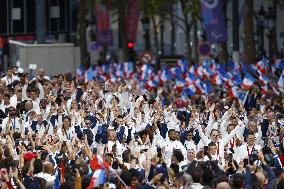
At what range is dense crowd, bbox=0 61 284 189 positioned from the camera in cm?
1780

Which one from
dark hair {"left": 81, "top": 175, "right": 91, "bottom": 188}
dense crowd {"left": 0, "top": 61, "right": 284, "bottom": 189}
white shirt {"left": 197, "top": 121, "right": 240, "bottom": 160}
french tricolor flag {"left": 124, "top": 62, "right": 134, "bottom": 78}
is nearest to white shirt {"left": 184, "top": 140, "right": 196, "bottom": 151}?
dense crowd {"left": 0, "top": 61, "right": 284, "bottom": 189}

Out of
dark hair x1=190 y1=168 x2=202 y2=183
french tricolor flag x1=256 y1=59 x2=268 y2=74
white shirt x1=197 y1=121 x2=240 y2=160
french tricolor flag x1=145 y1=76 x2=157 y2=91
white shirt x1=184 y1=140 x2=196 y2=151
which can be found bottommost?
french tricolor flag x1=145 y1=76 x2=157 y2=91

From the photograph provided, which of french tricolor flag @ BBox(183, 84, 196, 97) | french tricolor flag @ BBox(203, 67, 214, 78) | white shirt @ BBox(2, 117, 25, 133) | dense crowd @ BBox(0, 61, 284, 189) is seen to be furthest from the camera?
french tricolor flag @ BBox(203, 67, 214, 78)

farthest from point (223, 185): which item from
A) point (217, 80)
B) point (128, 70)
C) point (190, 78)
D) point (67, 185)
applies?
point (128, 70)

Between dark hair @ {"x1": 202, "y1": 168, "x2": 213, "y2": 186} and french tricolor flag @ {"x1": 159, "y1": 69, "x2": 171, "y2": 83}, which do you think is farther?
french tricolor flag @ {"x1": 159, "y1": 69, "x2": 171, "y2": 83}

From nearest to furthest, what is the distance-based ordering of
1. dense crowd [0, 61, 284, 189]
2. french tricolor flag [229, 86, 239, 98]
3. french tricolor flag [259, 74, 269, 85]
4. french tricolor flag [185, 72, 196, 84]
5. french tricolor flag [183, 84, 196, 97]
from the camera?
dense crowd [0, 61, 284, 189] < french tricolor flag [229, 86, 239, 98] < french tricolor flag [259, 74, 269, 85] < french tricolor flag [183, 84, 196, 97] < french tricolor flag [185, 72, 196, 84]

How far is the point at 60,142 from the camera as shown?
2367cm

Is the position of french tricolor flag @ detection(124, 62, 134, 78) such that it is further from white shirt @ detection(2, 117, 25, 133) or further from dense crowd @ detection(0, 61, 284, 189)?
white shirt @ detection(2, 117, 25, 133)

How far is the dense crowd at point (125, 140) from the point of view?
58.4ft

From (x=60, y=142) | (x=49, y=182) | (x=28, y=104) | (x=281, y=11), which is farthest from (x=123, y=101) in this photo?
(x=281, y=11)

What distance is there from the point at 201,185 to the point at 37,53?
23.3 meters

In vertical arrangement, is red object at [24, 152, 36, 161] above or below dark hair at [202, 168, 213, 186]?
below

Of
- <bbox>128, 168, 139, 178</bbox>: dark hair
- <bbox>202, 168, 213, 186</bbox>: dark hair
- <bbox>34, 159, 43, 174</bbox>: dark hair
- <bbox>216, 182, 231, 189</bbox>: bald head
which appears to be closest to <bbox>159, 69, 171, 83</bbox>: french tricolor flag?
<bbox>34, 159, 43, 174</bbox>: dark hair

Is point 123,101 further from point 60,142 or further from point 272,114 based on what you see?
point 60,142
